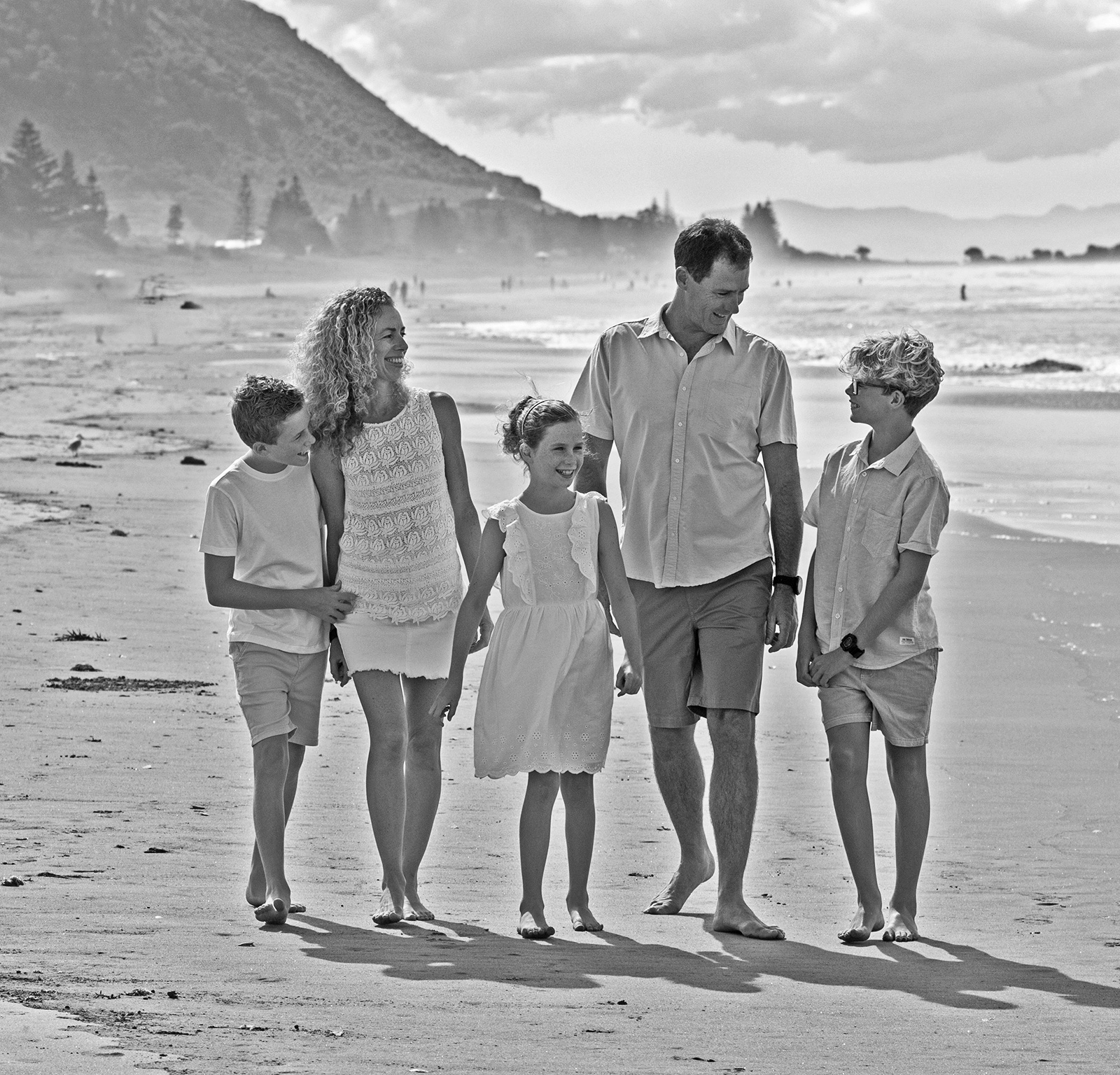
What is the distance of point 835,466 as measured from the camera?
15.9 feet

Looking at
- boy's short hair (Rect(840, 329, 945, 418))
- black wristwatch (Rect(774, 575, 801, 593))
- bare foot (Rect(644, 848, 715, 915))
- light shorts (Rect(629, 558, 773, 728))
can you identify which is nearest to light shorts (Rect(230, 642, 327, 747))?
light shorts (Rect(629, 558, 773, 728))

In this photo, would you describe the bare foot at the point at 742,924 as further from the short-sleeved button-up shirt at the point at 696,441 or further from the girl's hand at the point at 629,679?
the short-sleeved button-up shirt at the point at 696,441

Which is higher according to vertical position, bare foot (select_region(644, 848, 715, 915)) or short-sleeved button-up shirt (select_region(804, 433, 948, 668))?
short-sleeved button-up shirt (select_region(804, 433, 948, 668))

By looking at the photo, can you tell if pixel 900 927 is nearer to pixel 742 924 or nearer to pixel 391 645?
pixel 742 924

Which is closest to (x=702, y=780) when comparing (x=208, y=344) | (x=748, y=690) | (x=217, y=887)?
(x=748, y=690)

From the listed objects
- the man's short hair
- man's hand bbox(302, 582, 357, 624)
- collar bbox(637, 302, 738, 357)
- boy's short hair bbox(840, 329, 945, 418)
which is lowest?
man's hand bbox(302, 582, 357, 624)

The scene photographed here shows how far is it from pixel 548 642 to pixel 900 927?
1186 millimetres

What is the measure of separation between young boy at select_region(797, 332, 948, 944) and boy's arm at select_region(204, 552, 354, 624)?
134cm

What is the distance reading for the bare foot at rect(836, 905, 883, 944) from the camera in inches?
175

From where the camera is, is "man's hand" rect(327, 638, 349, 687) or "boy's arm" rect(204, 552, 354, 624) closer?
"boy's arm" rect(204, 552, 354, 624)

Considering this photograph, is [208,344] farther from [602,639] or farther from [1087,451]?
[602,639]

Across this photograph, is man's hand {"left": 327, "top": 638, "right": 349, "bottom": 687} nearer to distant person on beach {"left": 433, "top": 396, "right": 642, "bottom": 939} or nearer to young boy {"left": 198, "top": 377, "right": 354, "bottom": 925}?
young boy {"left": 198, "top": 377, "right": 354, "bottom": 925}

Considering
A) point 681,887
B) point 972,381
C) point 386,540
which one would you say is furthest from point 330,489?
point 972,381

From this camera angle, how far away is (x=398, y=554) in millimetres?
4789
